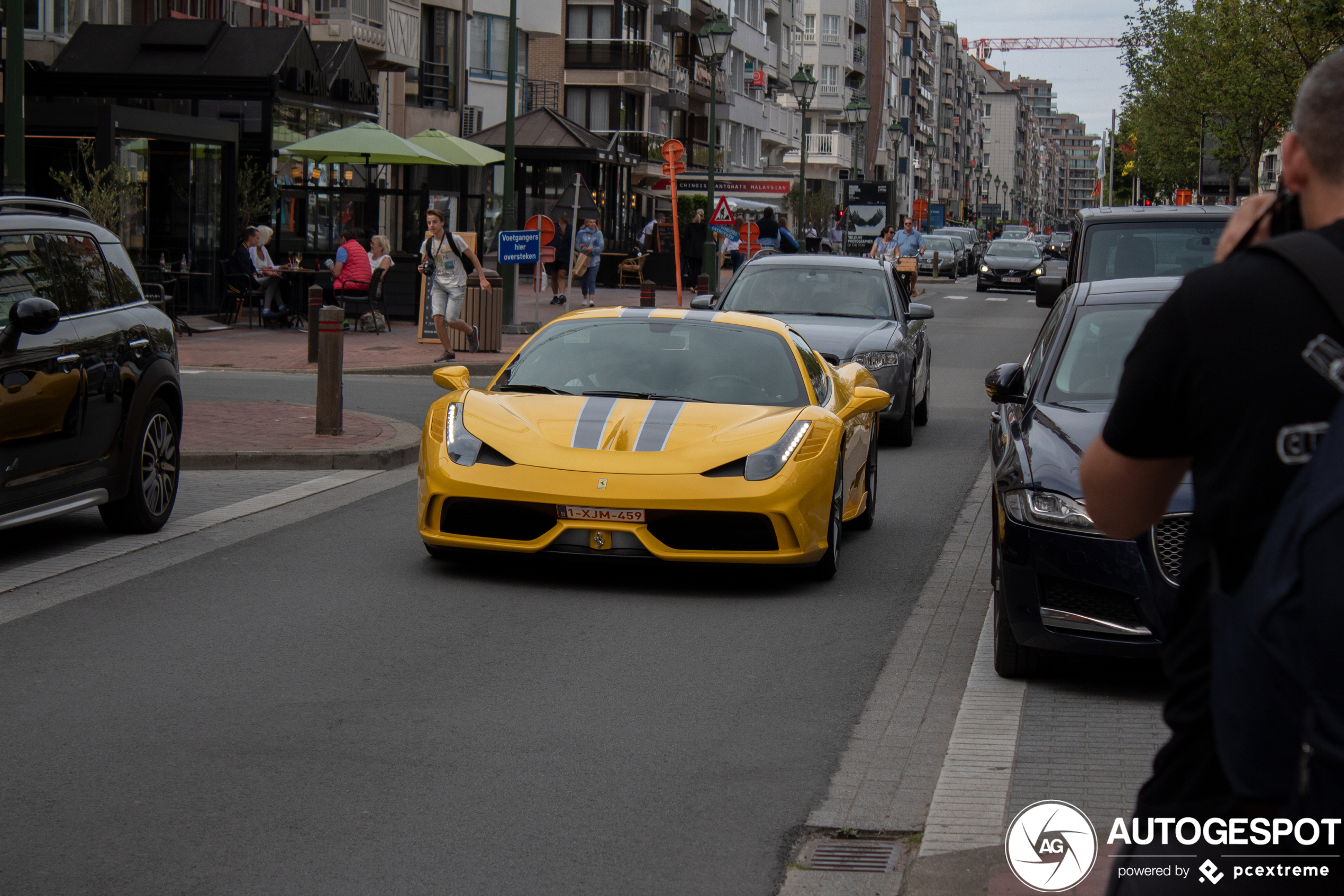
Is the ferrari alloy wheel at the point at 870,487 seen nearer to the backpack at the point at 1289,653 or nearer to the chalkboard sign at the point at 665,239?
the backpack at the point at 1289,653

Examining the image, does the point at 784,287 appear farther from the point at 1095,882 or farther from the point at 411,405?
the point at 1095,882

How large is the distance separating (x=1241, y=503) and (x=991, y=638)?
17.0 ft

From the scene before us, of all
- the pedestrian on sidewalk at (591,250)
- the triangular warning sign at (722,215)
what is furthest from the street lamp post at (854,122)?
the pedestrian on sidewalk at (591,250)

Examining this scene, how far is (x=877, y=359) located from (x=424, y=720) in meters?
8.69

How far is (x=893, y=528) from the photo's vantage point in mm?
10258

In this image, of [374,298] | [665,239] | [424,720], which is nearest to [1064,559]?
[424,720]

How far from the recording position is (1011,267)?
50.5m

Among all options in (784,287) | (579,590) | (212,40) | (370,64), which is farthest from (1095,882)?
(370,64)

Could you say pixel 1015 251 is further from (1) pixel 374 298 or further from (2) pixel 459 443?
(2) pixel 459 443

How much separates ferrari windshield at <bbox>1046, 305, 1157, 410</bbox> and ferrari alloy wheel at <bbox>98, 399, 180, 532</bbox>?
192 inches

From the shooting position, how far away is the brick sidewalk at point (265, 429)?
40.3ft

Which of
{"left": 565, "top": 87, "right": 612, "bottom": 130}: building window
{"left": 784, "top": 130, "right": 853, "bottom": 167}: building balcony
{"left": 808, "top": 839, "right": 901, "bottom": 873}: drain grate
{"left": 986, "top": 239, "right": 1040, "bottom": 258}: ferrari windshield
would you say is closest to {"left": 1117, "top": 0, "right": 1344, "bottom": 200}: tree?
{"left": 986, "top": 239, "right": 1040, "bottom": 258}: ferrari windshield

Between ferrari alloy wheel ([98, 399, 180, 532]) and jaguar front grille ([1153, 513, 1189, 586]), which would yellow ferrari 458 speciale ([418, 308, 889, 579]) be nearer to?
ferrari alloy wheel ([98, 399, 180, 532])

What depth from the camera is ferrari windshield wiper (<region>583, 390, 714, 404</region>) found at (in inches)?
339
